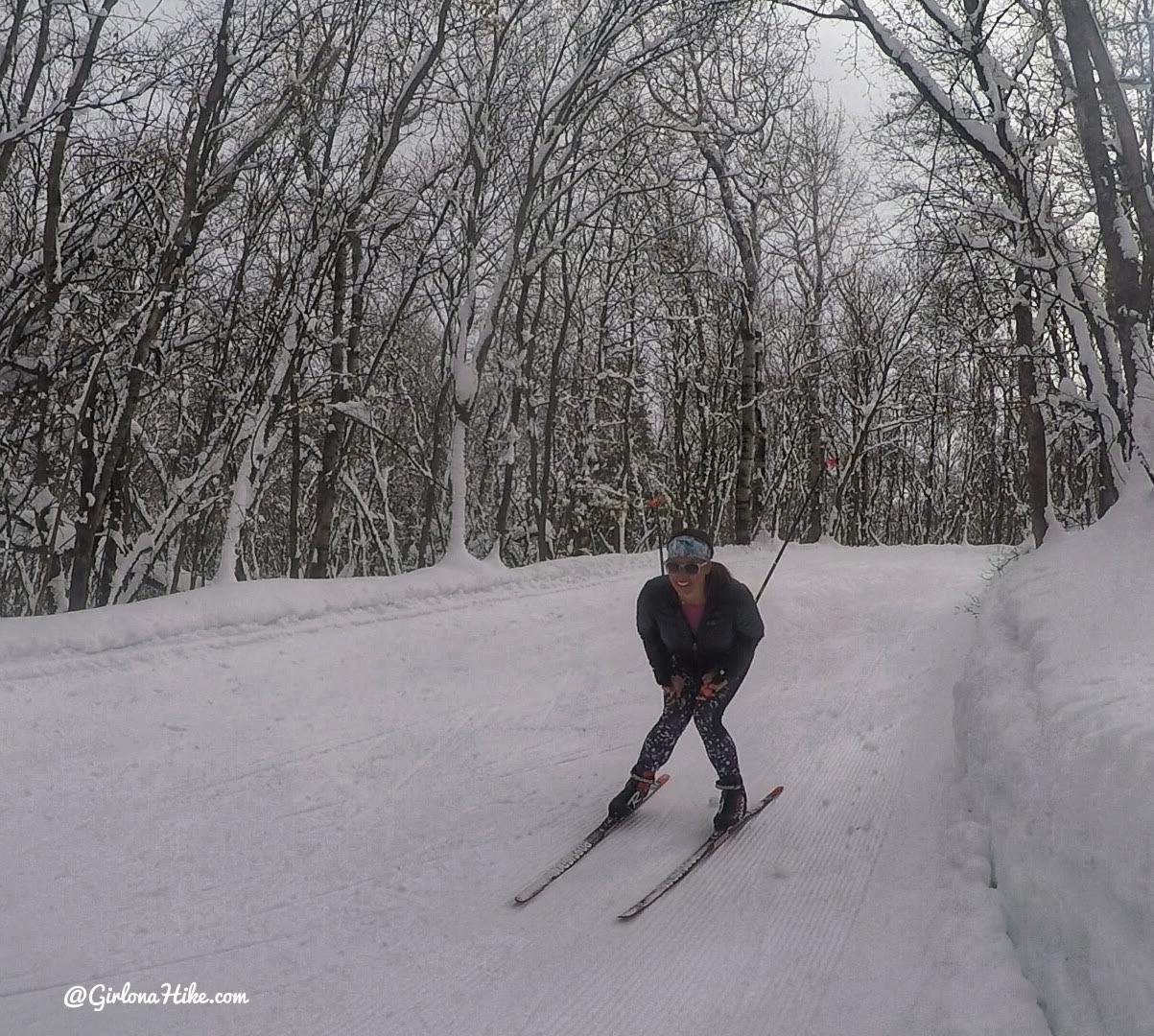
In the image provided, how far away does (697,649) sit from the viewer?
5.54 metres

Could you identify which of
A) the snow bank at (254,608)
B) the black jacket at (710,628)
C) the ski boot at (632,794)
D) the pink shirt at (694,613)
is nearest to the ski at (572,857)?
the ski boot at (632,794)

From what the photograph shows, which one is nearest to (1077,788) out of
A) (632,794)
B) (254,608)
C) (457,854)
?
(632,794)

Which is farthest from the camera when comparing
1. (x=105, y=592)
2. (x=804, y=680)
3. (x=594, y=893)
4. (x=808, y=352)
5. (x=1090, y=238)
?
(x=808, y=352)

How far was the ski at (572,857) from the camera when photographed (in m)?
4.51

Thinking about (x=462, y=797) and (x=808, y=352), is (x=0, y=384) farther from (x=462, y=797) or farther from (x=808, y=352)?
(x=808, y=352)

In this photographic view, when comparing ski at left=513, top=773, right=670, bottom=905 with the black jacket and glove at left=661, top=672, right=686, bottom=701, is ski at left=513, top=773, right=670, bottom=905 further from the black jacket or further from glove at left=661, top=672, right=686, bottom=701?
the black jacket

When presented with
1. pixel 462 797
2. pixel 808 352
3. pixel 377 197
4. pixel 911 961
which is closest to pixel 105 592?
pixel 377 197

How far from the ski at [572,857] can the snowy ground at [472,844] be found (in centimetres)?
6

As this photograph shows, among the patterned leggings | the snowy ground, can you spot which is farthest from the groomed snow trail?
the patterned leggings

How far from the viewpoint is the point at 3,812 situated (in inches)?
203

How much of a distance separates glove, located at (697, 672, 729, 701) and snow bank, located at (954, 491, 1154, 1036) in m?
1.50

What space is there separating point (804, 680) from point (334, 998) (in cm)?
645

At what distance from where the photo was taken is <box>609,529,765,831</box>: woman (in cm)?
539

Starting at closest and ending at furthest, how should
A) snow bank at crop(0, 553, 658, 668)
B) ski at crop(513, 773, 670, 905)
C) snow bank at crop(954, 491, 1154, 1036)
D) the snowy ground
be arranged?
snow bank at crop(954, 491, 1154, 1036), the snowy ground, ski at crop(513, 773, 670, 905), snow bank at crop(0, 553, 658, 668)
